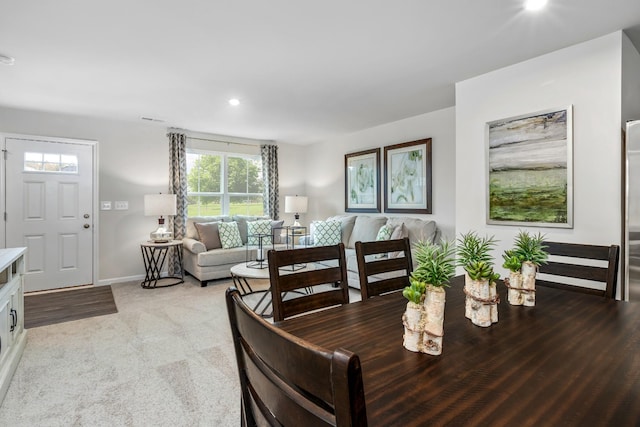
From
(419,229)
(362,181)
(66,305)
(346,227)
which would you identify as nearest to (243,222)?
(346,227)

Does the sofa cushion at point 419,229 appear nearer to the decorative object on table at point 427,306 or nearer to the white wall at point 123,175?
the decorative object on table at point 427,306

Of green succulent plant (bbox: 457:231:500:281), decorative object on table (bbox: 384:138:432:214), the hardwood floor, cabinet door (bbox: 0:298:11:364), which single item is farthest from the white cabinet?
decorative object on table (bbox: 384:138:432:214)

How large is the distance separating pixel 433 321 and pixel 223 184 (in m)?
5.49

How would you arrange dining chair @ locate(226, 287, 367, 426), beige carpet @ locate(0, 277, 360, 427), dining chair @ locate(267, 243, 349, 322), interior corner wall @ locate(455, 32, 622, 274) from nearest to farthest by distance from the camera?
1. dining chair @ locate(226, 287, 367, 426)
2. dining chair @ locate(267, 243, 349, 322)
3. beige carpet @ locate(0, 277, 360, 427)
4. interior corner wall @ locate(455, 32, 622, 274)

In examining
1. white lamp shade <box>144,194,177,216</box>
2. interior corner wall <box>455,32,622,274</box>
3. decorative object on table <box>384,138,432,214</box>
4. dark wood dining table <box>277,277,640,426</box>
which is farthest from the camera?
white lamp shade <box>144,194,177,216</box>

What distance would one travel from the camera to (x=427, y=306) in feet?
3.30

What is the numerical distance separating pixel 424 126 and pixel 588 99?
224 cm

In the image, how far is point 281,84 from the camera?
134 inches

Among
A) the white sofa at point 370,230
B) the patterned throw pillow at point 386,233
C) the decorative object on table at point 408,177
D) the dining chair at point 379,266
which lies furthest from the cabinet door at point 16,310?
the decorative object on table at point 408,177

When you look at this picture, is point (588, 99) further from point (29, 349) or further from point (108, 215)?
point (108, 215)

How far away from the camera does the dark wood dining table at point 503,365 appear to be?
0.71m

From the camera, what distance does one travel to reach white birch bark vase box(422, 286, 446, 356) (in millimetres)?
984

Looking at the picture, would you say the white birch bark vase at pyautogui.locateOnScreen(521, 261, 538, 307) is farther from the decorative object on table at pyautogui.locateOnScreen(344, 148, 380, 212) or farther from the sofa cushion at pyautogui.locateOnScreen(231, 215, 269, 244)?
the sofa cushion at pyautogui.locateOnScreen(231, 215, 269, 244)

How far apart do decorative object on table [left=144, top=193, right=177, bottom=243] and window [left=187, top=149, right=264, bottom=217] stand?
0.75m
